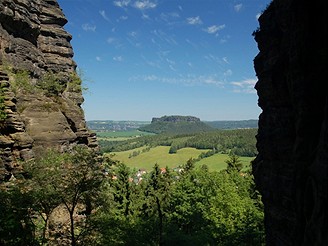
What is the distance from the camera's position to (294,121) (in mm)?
15141

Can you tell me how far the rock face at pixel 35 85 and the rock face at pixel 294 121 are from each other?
19.2 m

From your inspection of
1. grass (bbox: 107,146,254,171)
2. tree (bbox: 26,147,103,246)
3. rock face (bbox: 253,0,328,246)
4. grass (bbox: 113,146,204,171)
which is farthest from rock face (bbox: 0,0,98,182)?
grass (bbox: 113,146,204,171)

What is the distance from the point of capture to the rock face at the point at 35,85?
2597 centimetres

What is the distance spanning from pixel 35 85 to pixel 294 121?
3343 cm

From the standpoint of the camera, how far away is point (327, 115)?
36.7ft

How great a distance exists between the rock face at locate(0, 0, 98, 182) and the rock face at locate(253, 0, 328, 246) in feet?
63.0

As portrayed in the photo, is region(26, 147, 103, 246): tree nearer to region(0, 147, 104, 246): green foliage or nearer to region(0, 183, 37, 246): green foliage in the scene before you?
region(0, 147, 104, 246): green foliage

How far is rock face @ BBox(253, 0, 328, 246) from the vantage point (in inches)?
473

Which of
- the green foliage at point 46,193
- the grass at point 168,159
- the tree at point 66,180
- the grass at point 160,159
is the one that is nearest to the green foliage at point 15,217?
the green foliage at point 46,193

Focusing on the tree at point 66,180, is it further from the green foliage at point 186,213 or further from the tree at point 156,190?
the tree at point 156,190

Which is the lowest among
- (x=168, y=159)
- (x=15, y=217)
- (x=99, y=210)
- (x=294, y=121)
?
(x=168, y=159)

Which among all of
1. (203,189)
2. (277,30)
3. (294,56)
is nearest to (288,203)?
(294,56)

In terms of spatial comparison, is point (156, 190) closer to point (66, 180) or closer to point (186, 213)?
point (186, 213)

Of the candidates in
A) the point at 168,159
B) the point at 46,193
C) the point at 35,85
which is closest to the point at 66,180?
the point at 46,193
